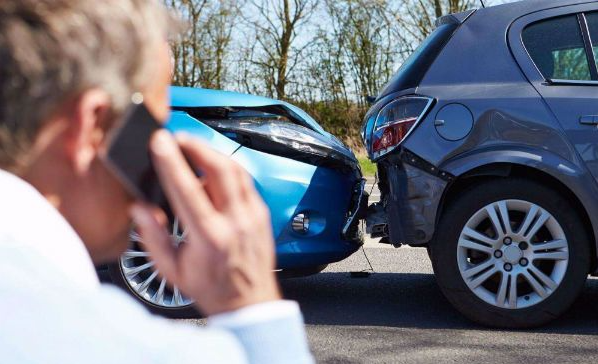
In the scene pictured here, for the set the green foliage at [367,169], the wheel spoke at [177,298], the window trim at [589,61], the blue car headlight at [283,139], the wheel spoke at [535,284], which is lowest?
the green foliage at [367,169]

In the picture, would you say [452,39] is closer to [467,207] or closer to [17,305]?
[467,207]

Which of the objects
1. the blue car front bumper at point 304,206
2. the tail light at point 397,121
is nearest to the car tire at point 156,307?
the blue car front bumper at point 304,206

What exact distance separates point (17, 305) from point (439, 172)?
12.5 ft

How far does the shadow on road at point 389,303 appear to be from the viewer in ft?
15.0

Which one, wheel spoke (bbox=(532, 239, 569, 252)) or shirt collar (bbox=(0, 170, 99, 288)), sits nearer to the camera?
shirt collar (bbox=(0, 170, 99, 288))

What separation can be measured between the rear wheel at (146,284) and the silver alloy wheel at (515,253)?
1.44m

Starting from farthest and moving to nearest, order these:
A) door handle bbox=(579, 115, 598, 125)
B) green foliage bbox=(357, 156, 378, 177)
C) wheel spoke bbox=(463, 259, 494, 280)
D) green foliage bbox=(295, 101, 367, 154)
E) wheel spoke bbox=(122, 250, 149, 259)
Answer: green foliage bbox=(295, 101, 367, 154) < green foliage bbox=(357, 156, 378, 177) < wheel spoke bbox=(122, 250, 149, 259) < wheel spoke bbox=(463, 259, 494, 280) < door handle bbox=(579, 115, 598, 125)

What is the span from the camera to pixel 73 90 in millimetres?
769

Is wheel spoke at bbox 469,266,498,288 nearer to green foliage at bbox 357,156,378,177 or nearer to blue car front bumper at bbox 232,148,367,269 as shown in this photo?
blue car front bumper at bbox 232,148,367,269

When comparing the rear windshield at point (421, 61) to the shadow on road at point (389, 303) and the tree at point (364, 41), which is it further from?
the tree at point (364, 41)

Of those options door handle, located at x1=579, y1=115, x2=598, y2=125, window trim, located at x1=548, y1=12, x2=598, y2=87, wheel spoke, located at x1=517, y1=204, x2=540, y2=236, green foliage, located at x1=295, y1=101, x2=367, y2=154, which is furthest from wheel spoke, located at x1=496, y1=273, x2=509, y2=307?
green foliage, located at x1=295, y1=101, x2=367, y2=154

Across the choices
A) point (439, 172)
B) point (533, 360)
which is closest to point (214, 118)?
point (439, 172)

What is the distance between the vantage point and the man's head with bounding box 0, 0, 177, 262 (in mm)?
757

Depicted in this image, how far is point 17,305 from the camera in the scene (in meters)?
0.70
